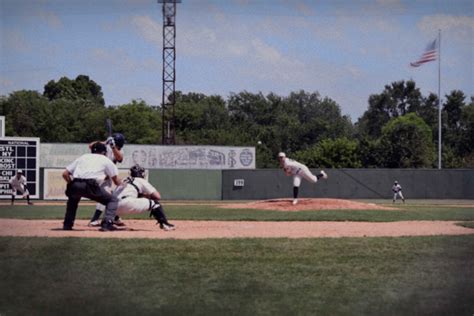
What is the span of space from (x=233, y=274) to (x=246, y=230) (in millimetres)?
4605

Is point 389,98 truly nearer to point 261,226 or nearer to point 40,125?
point 261,226

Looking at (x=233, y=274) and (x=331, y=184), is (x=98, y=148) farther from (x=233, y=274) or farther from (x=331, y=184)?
(x=331, y=184)

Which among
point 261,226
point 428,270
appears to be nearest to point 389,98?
point 261,226

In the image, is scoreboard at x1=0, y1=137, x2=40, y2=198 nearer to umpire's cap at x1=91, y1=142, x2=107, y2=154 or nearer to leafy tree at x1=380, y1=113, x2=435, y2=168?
leafy tree at x1=380, y1=113, x2=435, y2=168

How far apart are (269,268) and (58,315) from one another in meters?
2.10

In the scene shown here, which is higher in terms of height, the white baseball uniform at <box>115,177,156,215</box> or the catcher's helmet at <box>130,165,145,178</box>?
the catcher's helmet at <box>130,165,145,178</box>

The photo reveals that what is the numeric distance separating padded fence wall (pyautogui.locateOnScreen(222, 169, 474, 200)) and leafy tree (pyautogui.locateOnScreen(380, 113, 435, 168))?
1.63 metres

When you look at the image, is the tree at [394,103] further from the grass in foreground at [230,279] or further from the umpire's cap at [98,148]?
the grass in foreground at [230,279]

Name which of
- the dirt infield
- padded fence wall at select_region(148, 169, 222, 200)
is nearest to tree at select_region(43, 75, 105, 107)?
padded fence wall at select_region(148, 169, 222, 200)

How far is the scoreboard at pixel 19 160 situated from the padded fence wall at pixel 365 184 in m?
11.8

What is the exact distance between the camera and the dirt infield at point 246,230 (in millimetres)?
9414

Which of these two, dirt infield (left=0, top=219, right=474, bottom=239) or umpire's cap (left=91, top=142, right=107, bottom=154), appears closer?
dirt infield (left=0, top=219, right=474, bottom=239)

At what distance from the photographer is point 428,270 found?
646cm

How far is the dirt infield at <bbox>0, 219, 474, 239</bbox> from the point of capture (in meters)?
9.41
